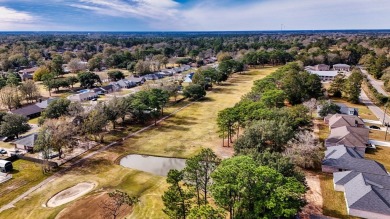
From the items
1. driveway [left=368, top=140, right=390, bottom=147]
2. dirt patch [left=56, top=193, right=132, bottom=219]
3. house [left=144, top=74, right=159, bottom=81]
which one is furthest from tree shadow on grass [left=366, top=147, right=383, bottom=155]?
house [left=144, top=74, right=159, bottom=81]

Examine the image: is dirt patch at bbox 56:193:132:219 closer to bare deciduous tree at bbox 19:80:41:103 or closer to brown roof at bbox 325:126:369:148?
brown roof at bbox 325:126:369:148

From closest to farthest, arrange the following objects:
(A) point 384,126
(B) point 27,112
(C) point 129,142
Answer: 1. (C) point 129,142
2. (A) point 384,126
3. (B) point 27,112

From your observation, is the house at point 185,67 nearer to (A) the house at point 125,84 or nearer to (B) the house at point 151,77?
(B) the house at point 151,77

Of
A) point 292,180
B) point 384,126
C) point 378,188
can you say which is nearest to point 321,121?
point 384,126

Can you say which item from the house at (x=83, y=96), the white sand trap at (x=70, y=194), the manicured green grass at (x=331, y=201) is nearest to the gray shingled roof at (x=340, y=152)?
the manicured green grass at (x=331, y=201)

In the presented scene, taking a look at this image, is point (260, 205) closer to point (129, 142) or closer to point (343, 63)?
point (129, 142)

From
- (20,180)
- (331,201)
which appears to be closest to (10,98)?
(20,180)

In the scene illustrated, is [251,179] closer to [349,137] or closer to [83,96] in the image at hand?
[349,137]
